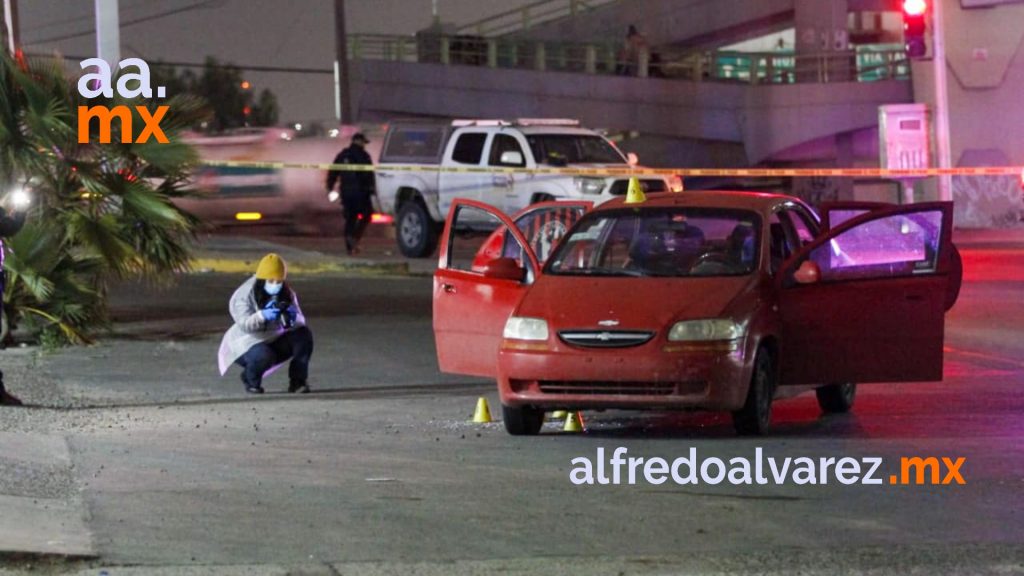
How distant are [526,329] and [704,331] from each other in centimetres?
114

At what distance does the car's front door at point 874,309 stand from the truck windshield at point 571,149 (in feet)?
46.1

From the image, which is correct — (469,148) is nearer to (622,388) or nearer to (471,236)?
(471,236)

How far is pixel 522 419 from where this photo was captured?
37.0 feet

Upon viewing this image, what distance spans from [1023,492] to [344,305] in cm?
1232

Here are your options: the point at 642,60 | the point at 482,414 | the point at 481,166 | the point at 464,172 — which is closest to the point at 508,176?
the point at 481,166

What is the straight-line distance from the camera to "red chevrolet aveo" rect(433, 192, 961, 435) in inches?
424

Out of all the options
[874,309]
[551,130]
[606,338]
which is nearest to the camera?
[606,338]

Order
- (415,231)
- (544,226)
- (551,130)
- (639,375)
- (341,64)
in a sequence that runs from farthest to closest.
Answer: (341,64)
(415,231)
(551,130)
(544,226)
(639,375)

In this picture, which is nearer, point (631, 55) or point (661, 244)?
point (661, 244)

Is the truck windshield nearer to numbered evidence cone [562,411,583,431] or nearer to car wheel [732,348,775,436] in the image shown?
numbered evidence cone [562,411,583,431]

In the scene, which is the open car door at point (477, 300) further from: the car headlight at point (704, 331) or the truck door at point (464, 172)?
the truck door at point (464, 172)

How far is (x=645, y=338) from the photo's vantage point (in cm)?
1075

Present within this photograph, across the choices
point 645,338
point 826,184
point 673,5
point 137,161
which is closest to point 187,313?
point 137,161

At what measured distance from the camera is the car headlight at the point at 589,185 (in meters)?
24.6
